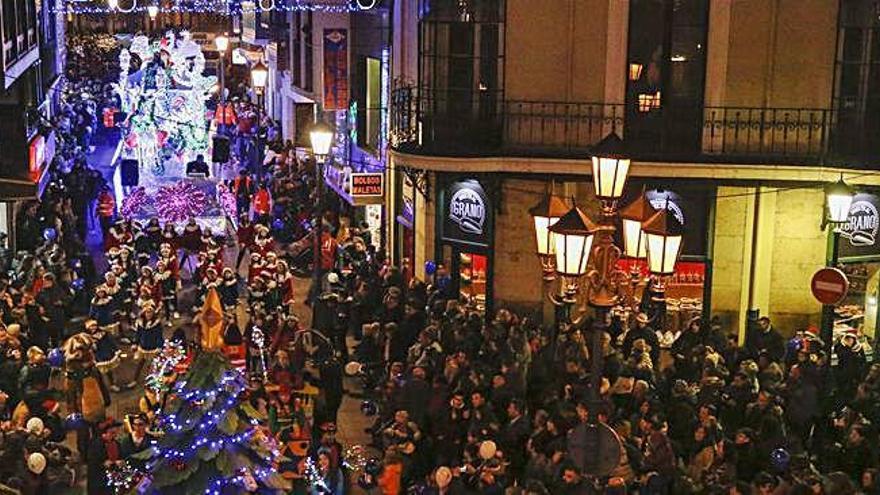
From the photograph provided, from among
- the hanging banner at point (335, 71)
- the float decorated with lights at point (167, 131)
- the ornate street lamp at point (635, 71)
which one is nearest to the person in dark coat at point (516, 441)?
the ornate street lamp at point (635, 71)

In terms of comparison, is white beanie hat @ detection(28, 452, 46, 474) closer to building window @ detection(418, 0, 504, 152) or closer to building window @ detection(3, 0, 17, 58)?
building window @ detection(418, 0, 504, 152)

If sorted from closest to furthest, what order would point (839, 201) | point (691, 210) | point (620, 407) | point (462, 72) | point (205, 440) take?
1. point (205, 440)
2. point (620, 407)
3. point (839, 201)
4. point (691, 210)
5. point (462, 72)

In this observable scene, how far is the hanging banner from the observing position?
105 ft

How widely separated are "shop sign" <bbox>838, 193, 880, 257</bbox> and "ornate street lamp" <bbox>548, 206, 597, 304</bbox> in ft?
41.2

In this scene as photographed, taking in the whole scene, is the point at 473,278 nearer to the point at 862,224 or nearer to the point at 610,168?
the point at 862,224

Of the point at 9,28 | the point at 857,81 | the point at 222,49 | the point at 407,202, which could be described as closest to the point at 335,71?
the point at 407,202

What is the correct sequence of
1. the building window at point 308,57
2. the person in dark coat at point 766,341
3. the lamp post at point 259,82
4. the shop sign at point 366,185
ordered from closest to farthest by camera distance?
1. the person in dark coat at point 766,341
2. the shop sign at point 366,185
3. the building window at point 308,57
4. the lamp post at point 259,82

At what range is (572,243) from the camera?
1072 cm

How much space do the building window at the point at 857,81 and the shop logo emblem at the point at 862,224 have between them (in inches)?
37.3

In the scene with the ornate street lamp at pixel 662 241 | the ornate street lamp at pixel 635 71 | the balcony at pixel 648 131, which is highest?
the ornate street lamp at pixel 635 71

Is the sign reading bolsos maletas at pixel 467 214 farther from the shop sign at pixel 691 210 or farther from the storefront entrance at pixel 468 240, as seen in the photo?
the shop sign at pixel 691 210

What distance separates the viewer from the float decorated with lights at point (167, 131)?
3588 centimetres

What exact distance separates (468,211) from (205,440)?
12.3 meters

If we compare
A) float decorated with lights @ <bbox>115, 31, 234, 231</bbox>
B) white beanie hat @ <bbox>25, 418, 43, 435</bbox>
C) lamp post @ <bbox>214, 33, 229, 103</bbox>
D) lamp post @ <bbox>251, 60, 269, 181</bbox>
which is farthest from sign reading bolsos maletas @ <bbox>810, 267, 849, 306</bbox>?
lamp post @ <bbox>214, 33, 229, 103</bbox>
